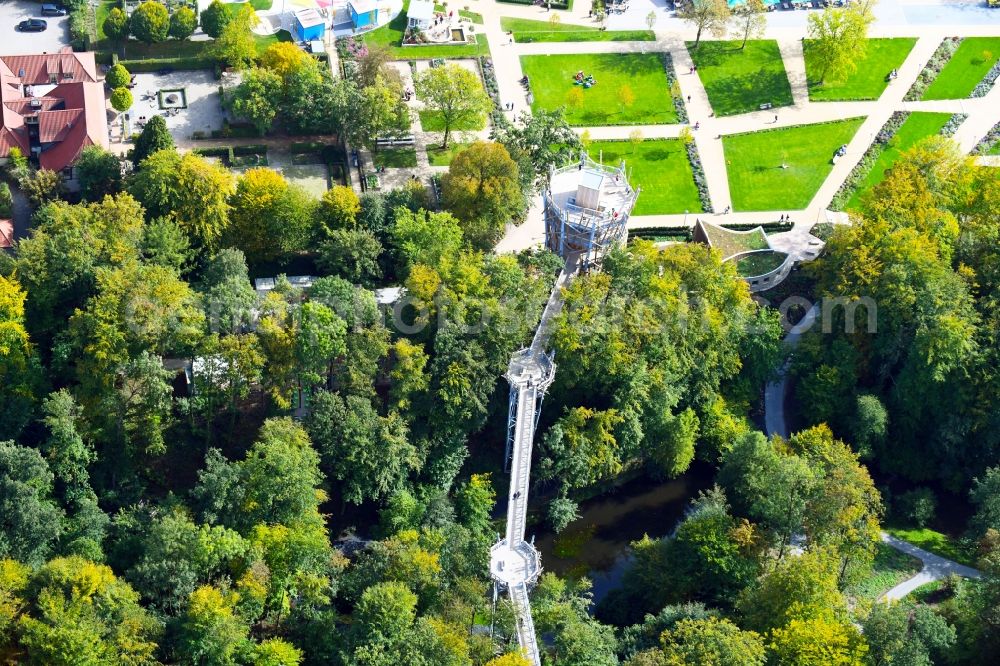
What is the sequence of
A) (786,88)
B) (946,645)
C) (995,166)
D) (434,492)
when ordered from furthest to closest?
(786,88) < (995,166) < (434,492) < (946,645)

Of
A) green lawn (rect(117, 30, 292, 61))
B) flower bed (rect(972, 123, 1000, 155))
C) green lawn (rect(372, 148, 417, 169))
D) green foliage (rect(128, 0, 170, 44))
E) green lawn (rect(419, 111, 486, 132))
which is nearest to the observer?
green lawn (rect(372, 148, 417, 169))

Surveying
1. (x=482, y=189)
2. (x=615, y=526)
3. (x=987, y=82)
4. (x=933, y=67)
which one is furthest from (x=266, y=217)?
(x=987, y=82)

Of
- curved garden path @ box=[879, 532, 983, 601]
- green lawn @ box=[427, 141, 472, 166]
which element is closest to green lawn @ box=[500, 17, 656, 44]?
green lawn @ box=[427, 141, 472, 166]

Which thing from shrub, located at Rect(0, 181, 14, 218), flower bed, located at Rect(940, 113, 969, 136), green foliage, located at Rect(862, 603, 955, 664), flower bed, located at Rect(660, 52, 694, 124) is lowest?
green foliage, located at Rect(862, 603, 955, 664)

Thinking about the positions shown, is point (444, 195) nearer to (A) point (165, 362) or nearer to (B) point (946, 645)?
(A) point (165, 362)

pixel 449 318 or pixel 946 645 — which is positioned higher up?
pixel 449 318

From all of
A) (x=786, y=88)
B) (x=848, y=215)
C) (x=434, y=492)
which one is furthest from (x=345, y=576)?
(x=786, y=88)

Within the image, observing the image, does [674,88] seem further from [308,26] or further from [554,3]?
[308,26]

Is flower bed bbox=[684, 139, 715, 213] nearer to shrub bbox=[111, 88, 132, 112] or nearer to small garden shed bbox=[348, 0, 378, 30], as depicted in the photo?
small garden shed bbox=[348, 0, 378, 30]
